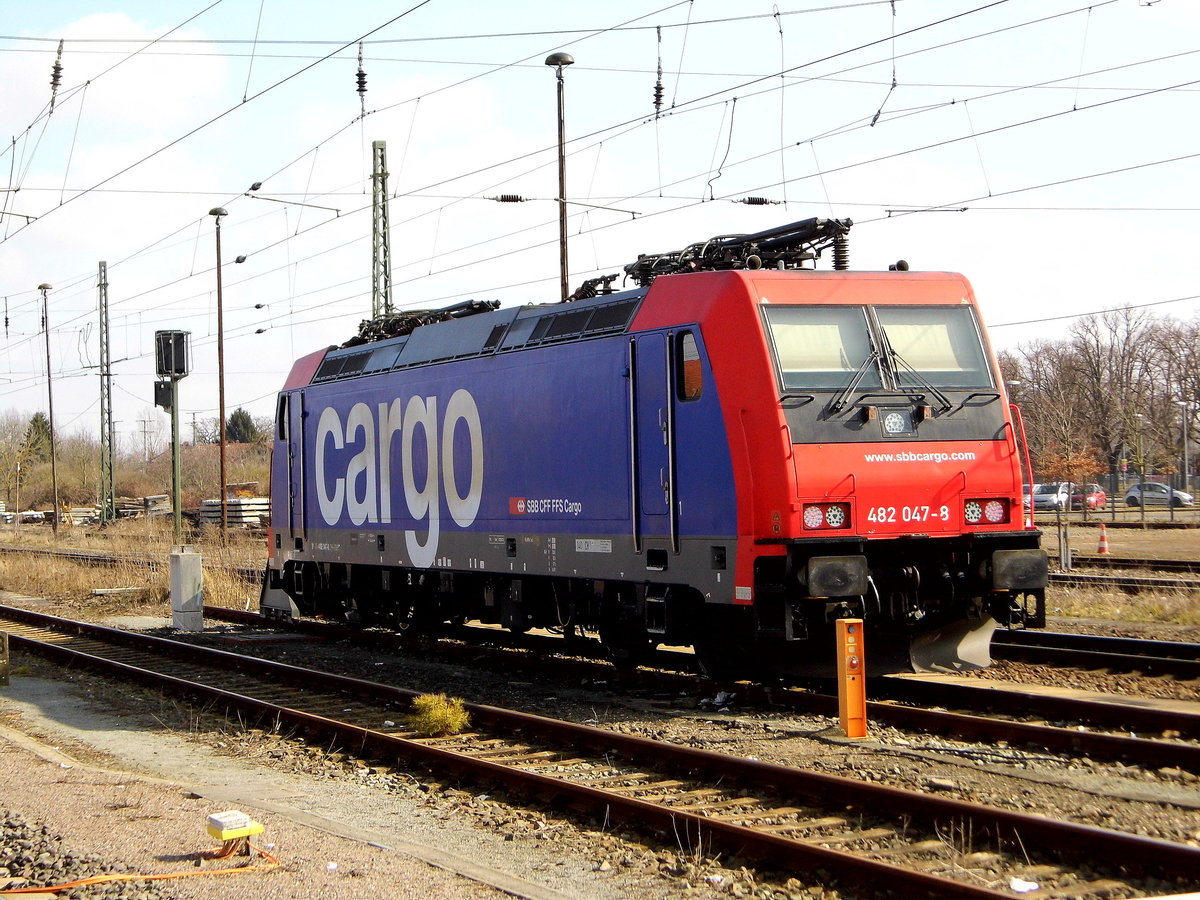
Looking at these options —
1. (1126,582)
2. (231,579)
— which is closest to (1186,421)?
(1126,582)

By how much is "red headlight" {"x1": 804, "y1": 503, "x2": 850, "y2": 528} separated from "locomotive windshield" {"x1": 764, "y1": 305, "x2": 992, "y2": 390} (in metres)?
0.99

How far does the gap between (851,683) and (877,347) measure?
2.99 m

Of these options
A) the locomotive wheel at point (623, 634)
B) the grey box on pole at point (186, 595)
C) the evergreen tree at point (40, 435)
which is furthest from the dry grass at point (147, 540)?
the evergreen tree at point (40, 435)

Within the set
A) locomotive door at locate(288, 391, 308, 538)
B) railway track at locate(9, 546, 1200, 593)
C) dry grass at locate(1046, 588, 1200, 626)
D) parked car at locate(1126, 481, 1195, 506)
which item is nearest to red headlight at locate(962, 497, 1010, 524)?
dry grass at locate(1046, 588, 1200, 626)

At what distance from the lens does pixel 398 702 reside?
11.9 metres

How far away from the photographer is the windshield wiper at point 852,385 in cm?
1036

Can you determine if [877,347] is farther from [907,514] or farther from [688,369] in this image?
[688,369]

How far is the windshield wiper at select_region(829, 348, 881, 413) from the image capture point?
10.4m

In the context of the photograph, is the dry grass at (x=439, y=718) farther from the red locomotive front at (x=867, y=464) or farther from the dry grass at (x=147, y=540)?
the dry grass at (x=147, y=540)

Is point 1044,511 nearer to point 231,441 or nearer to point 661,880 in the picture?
point 661,880

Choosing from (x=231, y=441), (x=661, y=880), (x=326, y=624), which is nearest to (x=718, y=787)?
(x=661, y=880)

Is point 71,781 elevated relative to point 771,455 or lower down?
lower down

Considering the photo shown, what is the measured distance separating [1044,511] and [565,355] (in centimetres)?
4256

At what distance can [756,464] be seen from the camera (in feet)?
33.3
